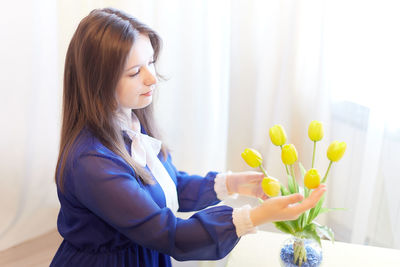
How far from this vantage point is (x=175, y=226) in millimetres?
935

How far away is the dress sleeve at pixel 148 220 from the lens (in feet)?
3.01

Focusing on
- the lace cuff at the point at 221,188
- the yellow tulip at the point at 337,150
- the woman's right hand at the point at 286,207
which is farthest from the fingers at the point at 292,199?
the lace cuff at the point at 221,188

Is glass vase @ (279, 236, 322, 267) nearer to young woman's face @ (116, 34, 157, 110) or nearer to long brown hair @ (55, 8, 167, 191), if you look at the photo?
long brown hair @ (55, 8, 167, 191)

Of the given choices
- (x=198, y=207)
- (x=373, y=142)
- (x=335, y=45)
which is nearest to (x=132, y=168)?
(x=198, y=207)

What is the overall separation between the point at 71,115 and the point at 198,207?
1.38 feet

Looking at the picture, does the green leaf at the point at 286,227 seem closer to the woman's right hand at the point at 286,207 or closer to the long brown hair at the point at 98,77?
the woman's right hand at the point at 286,207

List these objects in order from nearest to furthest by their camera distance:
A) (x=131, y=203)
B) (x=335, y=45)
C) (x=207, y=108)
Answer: (x=131, y=203)
(x=335, y=45)
(x=207, y=108)

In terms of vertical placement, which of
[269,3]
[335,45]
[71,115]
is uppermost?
[269,3]

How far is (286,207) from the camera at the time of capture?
89 cm

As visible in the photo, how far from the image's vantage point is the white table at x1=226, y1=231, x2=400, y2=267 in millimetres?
1146

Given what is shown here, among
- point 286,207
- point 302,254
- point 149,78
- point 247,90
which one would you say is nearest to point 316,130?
point 286,207

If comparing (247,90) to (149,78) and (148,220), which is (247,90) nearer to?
(149,78)

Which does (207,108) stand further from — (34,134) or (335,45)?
(34,134)

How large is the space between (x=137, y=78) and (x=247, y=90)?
1256 mm
